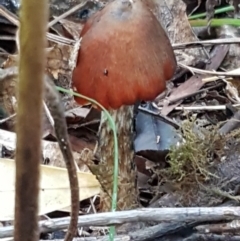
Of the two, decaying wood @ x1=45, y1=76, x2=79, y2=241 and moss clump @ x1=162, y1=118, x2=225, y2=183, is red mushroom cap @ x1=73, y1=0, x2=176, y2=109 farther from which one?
decaying wood @ x1=45, y1=76, x2=79, y2=241

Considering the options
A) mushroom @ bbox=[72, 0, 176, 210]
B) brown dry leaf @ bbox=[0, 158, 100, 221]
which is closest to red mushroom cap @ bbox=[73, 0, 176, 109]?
mushroom @ bbox=[72, 0, 176, 210]

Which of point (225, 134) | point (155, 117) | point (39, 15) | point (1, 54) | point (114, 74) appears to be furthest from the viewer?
point (1, 54)

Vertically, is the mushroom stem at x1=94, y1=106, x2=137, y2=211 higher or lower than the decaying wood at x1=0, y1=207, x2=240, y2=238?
higher

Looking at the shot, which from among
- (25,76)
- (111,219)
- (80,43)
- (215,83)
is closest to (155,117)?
(215,83)

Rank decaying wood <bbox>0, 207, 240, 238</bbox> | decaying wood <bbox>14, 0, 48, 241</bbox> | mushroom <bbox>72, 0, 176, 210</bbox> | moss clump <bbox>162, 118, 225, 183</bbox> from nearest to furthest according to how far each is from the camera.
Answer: decaying wood <bbox>14, 0, 48, 241</bbox> → decaying wood <bbox>0, 207, 240, 238</bbox> → mushroom <bbox>72, 0, 176, 210</bbox> → moss clump <bbox>162, 118, 225, 183</bbox>

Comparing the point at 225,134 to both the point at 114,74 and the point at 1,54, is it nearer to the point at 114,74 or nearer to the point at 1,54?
the point at 114,74

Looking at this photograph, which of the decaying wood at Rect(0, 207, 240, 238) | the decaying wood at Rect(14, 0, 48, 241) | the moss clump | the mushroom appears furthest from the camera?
the moss clump

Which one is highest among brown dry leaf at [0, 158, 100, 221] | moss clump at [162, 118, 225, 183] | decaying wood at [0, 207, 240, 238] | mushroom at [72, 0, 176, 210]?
mushroom at [72, 0, 176, 210]
